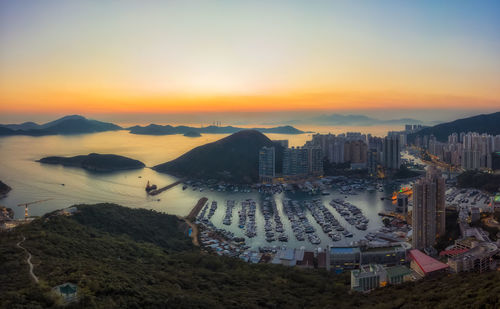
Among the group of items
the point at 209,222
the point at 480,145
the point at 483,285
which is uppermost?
the point at 480,145

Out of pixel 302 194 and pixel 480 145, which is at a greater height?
pixel 480 145

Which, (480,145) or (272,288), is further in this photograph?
(480,145)

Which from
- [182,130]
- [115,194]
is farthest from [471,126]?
[182,130]

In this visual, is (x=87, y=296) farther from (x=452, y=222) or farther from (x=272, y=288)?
(x=452, y=222)

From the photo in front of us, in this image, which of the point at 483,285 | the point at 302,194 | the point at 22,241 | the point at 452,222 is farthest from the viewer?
the point at 302,194

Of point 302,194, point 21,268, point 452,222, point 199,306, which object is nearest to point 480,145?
point 302,194

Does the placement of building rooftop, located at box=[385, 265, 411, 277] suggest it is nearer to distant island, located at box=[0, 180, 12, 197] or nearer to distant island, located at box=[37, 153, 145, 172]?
distant island, located at box=[0, 180, 12, 197]
